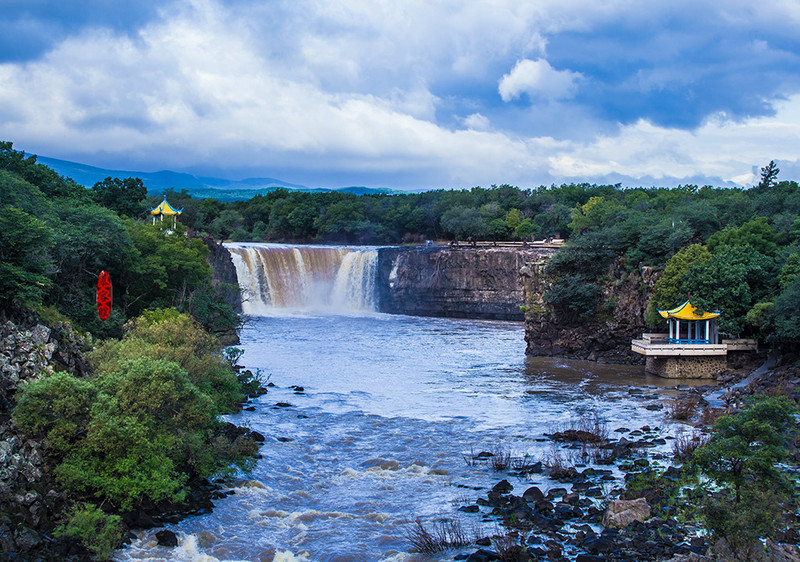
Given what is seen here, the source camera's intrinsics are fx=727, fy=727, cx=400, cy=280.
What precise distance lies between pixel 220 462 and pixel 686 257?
2422 cm

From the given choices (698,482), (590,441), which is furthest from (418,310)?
(698,482)

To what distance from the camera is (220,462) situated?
61.6 feet

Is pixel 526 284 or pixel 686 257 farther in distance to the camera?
pixel 526 284

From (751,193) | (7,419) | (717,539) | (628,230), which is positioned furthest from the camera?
(751,193)

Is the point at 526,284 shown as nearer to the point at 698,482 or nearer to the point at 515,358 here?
the point at 515,358

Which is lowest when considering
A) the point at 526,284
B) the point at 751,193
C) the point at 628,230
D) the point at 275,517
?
the point at 275,517

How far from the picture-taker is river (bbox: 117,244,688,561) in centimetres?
1526

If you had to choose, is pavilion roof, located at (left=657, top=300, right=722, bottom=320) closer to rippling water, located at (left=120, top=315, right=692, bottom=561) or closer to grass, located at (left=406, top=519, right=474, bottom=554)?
rippling water, located at (left=120, top=315, right=692, bottom=561)

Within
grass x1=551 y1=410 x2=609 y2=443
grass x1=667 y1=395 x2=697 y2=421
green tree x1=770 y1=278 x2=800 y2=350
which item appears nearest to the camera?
grass x1=551 y1=410 x2=609 y2=443

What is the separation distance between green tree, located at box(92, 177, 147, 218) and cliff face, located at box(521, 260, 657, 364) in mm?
31105

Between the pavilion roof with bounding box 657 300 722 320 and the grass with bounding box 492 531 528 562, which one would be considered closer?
the grass with bounding box 492 531 528 562

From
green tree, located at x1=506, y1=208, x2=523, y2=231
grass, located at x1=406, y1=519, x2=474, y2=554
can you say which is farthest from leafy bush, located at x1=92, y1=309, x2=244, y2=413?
green tree, located at x1=506, y1=208, x2=523, y2=231

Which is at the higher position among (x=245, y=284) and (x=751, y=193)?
(x=751, y=193)

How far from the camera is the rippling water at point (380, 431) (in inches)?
602
